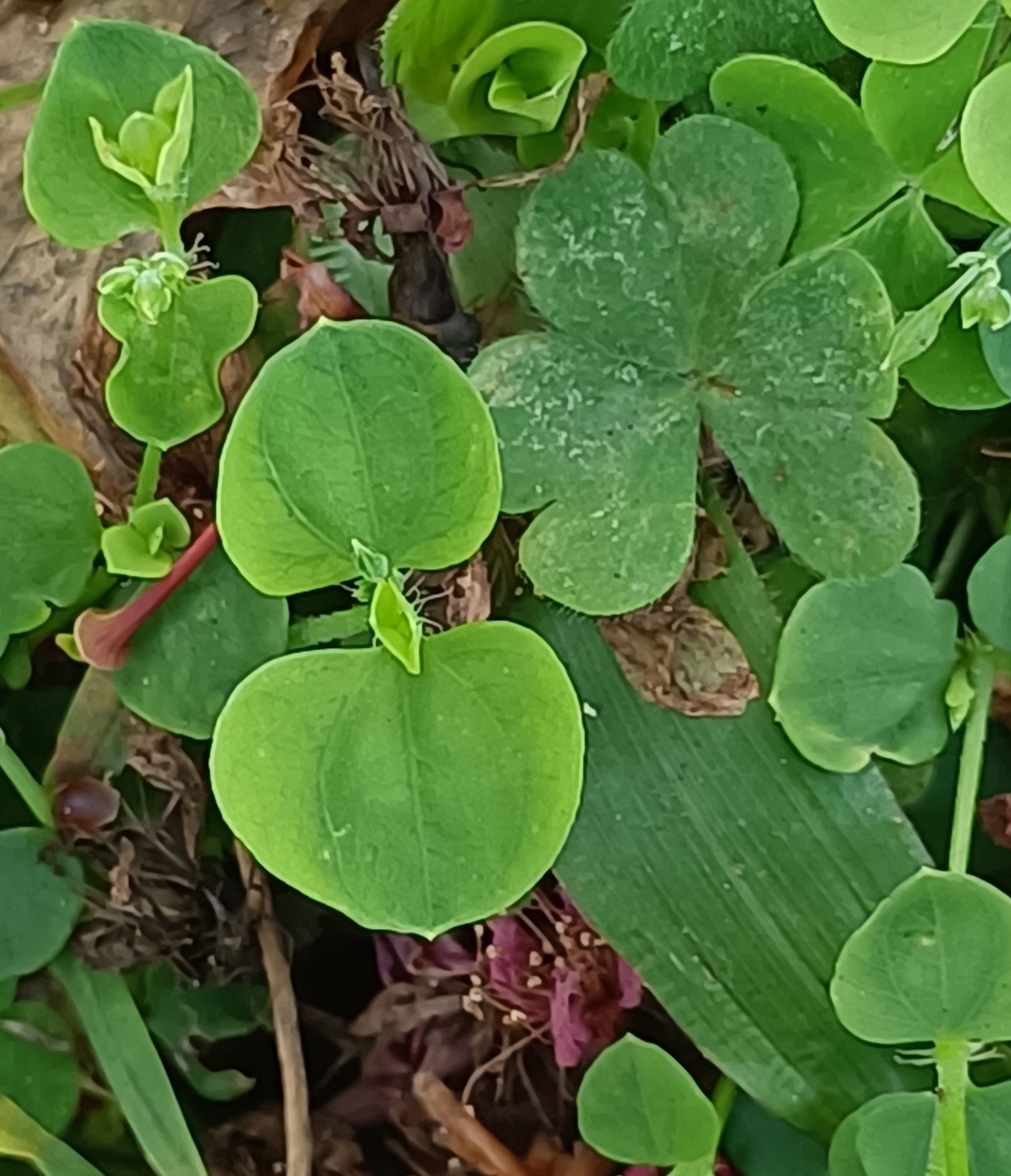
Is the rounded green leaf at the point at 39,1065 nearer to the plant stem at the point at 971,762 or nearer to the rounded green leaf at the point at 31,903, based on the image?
the rounded green leaf at the point at 31,903

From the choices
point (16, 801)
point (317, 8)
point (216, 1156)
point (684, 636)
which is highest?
point (317, 8)

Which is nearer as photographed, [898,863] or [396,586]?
[396,586]

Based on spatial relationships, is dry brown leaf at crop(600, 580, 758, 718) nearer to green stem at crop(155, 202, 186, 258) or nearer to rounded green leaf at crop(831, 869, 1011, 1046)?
rounded green leaf at crop(831, 869, 1011, 1046)

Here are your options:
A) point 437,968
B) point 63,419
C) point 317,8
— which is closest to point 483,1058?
point 437,968

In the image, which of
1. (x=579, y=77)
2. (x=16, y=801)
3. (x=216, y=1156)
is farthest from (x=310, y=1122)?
(x=579, y=77)

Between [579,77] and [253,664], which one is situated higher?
[579,77]

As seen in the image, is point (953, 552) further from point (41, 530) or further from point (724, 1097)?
point (41, 530)

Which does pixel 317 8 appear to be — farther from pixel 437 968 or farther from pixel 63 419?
pixel 437 968

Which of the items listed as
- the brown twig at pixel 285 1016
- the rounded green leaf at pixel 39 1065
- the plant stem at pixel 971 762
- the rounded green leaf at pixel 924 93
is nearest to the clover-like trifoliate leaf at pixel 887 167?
the rounded green leaf at pixel 924 93
